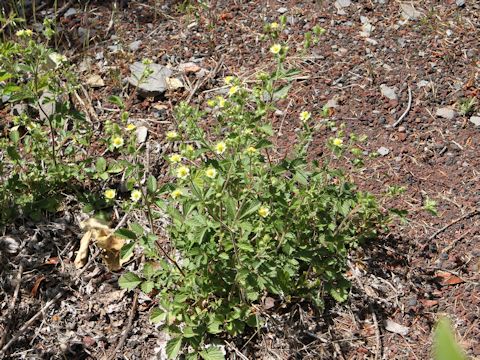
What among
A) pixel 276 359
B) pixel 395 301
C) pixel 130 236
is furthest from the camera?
pixel 395 301

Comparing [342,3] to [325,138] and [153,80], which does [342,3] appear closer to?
[325,138]

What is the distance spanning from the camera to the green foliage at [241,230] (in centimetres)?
217

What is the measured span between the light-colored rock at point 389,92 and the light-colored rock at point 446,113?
0.89ft

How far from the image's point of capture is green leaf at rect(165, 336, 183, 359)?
89.0 inches

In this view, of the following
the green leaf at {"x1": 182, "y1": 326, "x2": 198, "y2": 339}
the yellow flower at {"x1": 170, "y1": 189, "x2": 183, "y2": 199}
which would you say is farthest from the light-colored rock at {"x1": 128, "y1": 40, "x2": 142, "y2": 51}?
the green leaf at {"x1": 182, "y1": 326, "x2": 198, "y2": 339}

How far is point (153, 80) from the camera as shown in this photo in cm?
351

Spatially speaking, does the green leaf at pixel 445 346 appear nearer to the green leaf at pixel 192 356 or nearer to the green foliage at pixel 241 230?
the green foliage at pixel 241 230

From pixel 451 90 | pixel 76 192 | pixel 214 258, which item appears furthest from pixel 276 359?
pixel 451 90

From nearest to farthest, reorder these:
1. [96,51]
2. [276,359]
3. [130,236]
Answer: [130,236] < [276,359] < [96,51]

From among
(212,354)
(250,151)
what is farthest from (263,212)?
(212,354)

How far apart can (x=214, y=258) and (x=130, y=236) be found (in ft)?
1.19

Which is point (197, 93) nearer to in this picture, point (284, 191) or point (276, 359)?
point (284, 191)

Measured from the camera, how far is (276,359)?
2473 millimetres

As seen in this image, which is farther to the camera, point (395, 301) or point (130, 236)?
point (395, 301)
